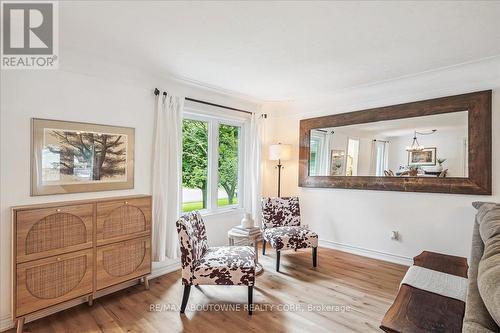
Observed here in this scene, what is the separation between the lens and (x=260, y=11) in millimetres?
1907

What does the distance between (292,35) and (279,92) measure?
1789mm

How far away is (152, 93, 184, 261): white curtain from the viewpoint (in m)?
3.12

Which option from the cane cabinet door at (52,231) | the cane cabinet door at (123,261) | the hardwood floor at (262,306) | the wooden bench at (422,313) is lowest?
the hardwood floor at (262,306)

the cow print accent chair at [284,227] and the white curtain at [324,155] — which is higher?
the white curtain at [324,155]

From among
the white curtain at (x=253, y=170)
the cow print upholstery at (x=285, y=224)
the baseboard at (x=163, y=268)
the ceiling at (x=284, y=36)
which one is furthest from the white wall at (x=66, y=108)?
the cow print upholstery at (x=285, y=224)

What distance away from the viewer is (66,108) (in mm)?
2471

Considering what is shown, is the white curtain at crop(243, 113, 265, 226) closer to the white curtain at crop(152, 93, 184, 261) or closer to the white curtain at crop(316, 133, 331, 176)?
the white curtain at crop(316, 133, 331, 176)

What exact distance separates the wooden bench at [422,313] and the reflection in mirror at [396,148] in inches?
86.7

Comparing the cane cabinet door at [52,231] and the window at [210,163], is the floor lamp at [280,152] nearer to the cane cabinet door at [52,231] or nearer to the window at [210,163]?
the window at [210,163]

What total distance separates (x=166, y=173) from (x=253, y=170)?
65.1 inches

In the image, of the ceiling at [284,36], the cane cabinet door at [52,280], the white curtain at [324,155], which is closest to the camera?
the ceiling at [284,36]

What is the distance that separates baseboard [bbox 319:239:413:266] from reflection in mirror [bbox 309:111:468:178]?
1099mm

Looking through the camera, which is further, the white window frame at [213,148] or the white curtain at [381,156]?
the white window frame at [213,148]

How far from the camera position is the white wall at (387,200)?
3.02m
